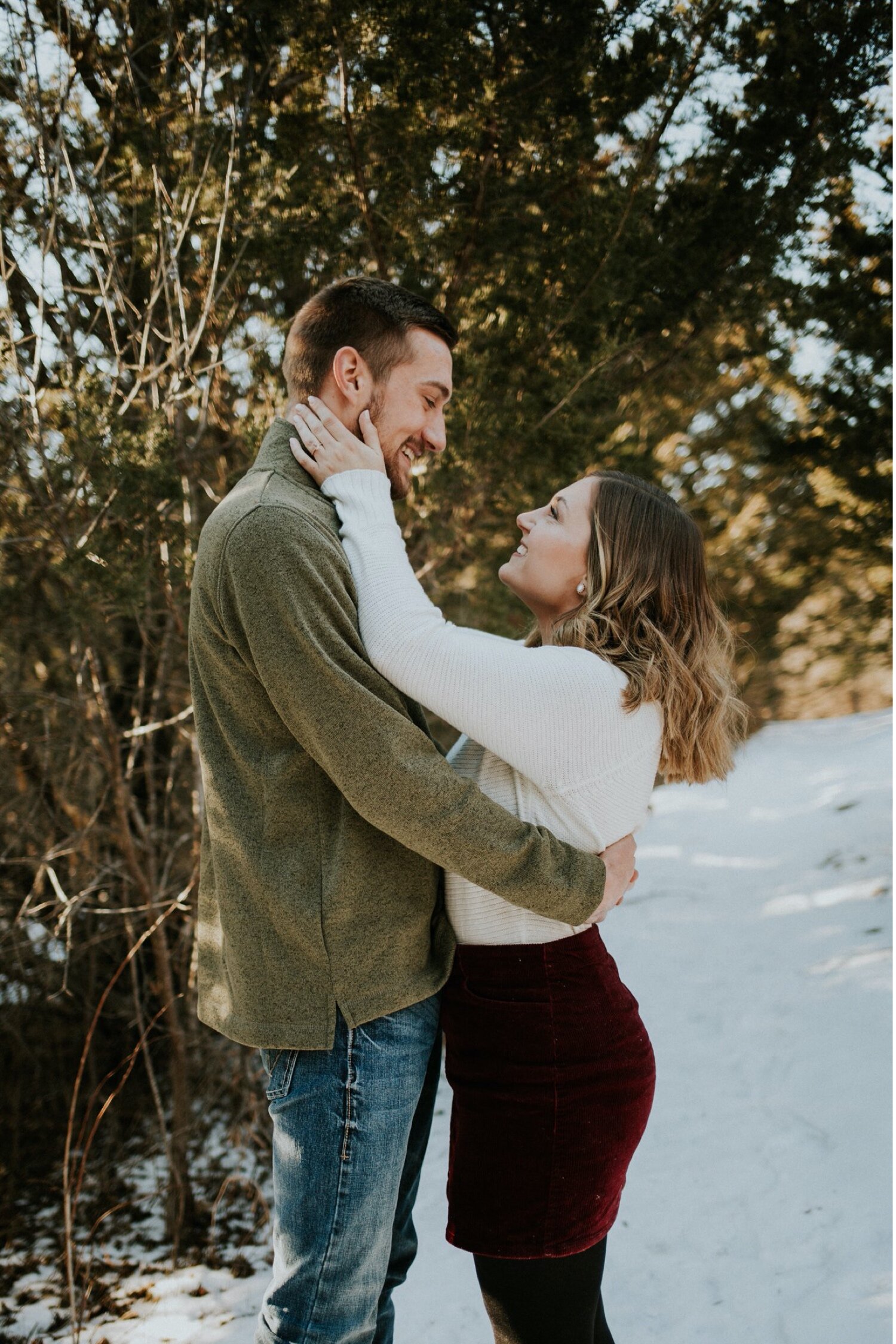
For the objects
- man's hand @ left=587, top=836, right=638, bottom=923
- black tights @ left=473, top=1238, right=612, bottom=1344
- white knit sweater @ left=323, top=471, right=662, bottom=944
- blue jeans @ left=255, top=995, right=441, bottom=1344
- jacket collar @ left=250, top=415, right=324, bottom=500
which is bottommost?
black tights @ left=473, top=1238, right=612, bottom=1344

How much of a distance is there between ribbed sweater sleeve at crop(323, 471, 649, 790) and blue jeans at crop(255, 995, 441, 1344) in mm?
450

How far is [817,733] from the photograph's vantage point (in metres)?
12.4

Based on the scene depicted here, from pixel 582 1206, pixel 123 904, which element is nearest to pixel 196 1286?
pixel 123 904

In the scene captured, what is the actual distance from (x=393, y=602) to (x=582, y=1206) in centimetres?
93

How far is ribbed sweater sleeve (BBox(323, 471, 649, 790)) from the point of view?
4.53 ft

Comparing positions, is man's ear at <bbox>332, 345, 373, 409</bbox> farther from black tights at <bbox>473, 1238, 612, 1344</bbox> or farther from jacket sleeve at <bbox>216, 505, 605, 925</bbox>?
black tights at <bbox>473, 1238, 612, 1344</bbox>

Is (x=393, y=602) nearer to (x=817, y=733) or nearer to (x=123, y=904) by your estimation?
(x=123, y=904)

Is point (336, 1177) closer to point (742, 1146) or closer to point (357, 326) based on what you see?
point (357, 326)

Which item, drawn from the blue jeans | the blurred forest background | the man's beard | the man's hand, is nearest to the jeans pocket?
the blue jeans

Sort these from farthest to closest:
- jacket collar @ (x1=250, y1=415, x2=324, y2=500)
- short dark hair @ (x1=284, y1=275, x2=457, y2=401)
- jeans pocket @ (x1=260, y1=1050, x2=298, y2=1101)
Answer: short dark hair @ (x1=284, y1=275, x2=457, y2=401)
jacket collar @ (x1=250, y1=415, x2=324, y2=500)
jeans pocket @ (x1=260, y1=1050, x2=298, y2=1101)

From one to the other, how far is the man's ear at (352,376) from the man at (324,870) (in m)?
0.23

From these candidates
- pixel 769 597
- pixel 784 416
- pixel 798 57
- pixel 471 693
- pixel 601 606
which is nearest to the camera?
pixel 471 693

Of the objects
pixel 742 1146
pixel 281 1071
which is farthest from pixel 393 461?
pixel 742 1146

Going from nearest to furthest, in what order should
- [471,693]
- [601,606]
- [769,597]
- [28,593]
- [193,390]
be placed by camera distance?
[471,693], [601,606], [193,390], [28,593], [769,597]
